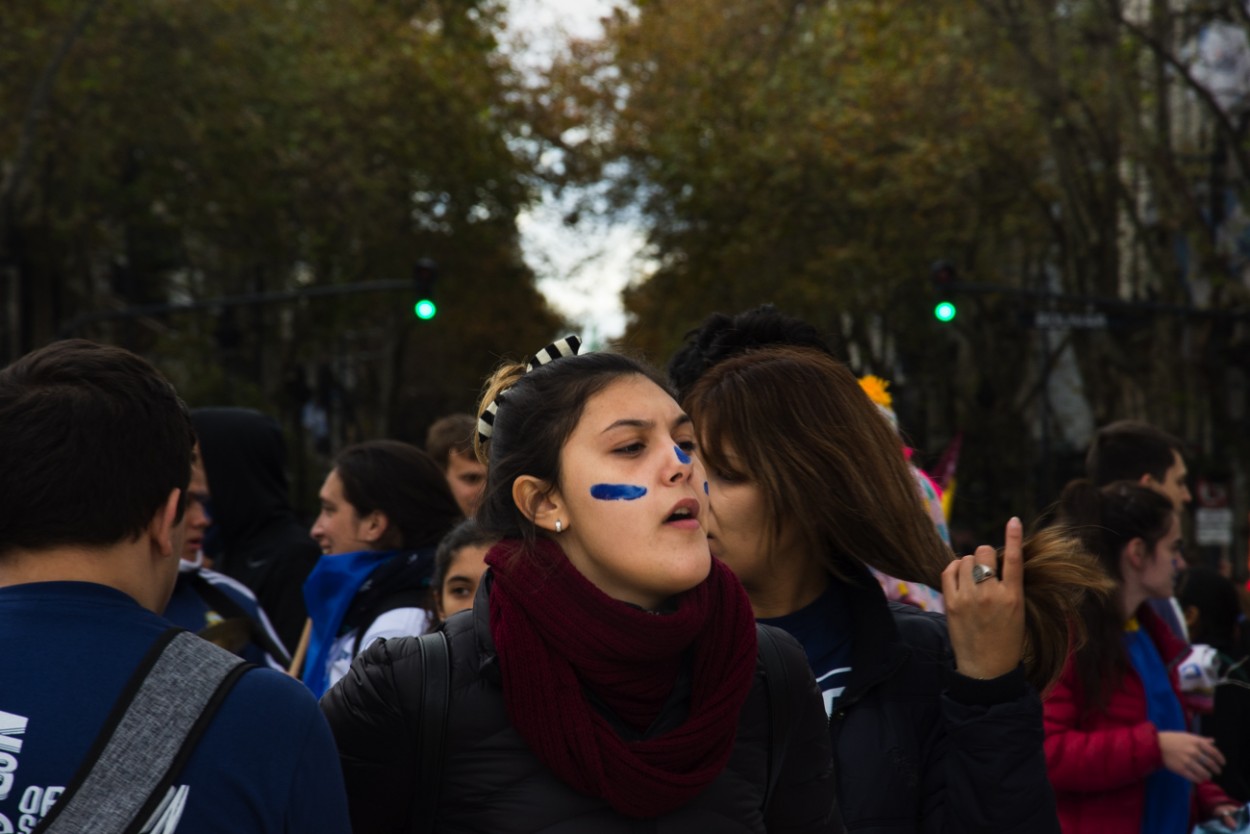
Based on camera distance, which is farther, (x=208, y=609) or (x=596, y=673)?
(x=208, y=609)

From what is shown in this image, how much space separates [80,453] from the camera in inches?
89.7

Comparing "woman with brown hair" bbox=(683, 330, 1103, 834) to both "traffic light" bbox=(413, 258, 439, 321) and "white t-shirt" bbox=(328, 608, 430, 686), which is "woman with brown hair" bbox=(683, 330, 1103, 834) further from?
"traffic light" bbox=(413, 258, 439, 321)

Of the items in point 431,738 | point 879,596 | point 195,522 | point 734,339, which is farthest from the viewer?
point 195,522

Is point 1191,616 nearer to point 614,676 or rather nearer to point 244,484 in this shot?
point 244,484

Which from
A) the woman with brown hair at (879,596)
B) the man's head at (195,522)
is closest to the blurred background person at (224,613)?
the man's head at (195,522)

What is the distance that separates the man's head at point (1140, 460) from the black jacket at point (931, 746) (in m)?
3.13

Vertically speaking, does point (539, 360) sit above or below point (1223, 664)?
above

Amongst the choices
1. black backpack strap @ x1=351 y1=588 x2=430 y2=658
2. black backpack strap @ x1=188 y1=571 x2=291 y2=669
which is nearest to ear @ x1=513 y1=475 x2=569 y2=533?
black backpack strap @ x1=188 y1=571 x2=291 y2=669

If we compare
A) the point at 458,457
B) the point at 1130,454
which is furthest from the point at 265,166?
the point at 1130,454

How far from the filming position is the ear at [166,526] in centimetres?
236

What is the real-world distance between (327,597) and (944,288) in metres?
14.3

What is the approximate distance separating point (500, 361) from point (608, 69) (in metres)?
26.9

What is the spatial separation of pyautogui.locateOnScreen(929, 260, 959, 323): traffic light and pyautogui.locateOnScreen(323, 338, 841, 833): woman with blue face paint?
52.7 feet

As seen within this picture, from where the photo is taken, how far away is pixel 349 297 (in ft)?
97.2
